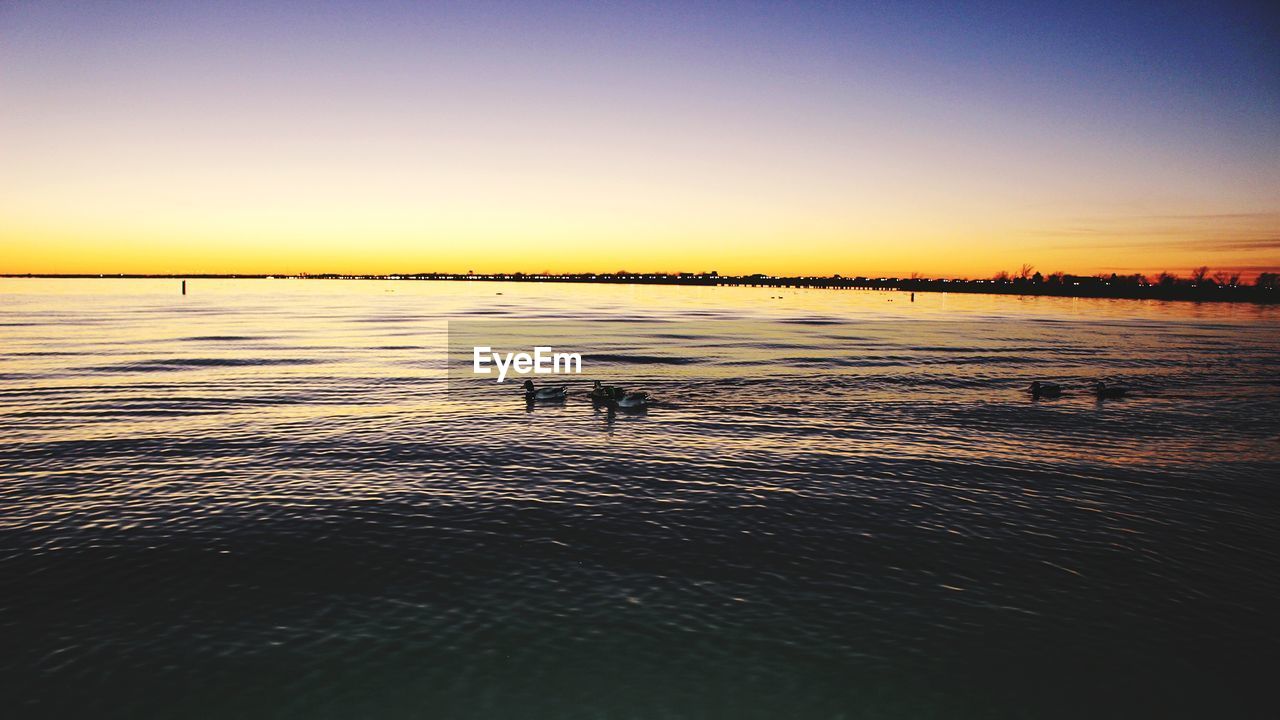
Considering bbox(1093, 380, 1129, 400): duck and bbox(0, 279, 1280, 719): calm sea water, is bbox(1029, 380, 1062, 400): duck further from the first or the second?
bbox(0, 279, 1280, 719): calm sea water

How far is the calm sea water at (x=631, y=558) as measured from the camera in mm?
12484

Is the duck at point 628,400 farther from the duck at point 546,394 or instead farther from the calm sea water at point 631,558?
the duck at point 546,394

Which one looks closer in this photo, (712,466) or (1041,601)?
(1041,601)

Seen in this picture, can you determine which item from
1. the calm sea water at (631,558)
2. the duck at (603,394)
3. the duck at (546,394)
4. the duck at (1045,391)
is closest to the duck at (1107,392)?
the duck at (1045,391)

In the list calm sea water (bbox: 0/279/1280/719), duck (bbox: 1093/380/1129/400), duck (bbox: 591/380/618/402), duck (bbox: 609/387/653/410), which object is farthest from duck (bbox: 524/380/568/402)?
duck (bbox: 1093/380/1129/400)

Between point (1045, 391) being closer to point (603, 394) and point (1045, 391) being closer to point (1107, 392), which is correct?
point (1107, 392)

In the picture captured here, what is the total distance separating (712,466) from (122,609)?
1704 centimetres

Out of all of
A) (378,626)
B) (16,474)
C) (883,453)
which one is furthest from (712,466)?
(16,474)

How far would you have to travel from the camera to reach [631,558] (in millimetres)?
17453

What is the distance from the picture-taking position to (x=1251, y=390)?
4616cm

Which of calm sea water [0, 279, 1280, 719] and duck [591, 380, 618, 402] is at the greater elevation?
duck [591, 380, 618, 402]

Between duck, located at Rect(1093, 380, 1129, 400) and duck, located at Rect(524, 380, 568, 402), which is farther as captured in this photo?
duck, located at Rect(1093, 380, 1129, 400)

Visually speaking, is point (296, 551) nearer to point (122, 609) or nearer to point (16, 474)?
point (122, 609)

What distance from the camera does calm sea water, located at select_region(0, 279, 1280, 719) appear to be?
12.5 metres
